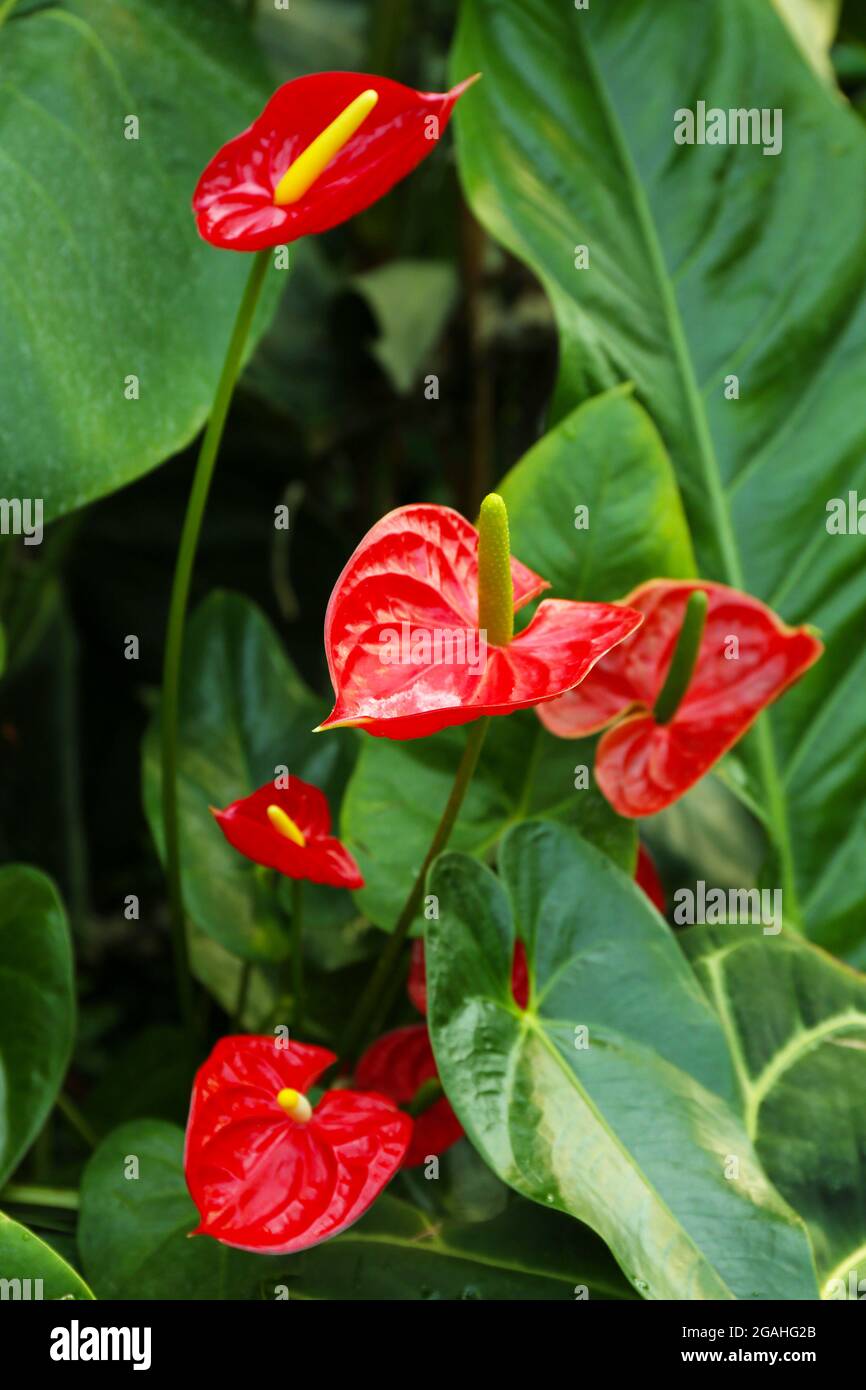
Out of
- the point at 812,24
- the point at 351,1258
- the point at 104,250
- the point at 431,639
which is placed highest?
the point at 812,24

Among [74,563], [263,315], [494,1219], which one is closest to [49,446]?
[263,315]

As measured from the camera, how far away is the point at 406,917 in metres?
0.57

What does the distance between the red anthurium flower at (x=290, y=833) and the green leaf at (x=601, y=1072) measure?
1.8 inches

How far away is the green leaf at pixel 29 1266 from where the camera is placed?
48 cm

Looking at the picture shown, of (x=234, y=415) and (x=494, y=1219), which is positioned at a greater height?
(x=234, y=415)

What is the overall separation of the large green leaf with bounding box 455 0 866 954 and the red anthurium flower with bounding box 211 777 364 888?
36 cm

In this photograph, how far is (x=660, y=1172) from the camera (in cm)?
50

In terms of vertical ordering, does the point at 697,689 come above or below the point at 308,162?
below

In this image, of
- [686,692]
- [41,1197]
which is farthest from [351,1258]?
[686,692]

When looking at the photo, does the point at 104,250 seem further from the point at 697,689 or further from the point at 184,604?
the point at 697,689

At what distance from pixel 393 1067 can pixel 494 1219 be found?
0.28 feet

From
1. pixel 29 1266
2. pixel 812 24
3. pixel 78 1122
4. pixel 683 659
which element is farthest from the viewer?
pixel 812 24

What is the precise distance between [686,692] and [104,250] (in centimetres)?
37

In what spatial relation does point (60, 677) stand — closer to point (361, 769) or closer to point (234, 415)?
point (234, 415)
